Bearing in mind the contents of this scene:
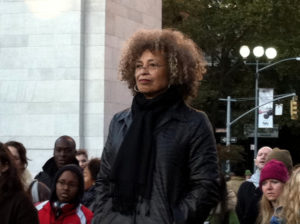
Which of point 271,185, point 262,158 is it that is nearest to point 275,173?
point 271,185

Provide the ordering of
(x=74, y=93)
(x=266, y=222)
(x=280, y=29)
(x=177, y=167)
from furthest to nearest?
(x=280, y=29) → (x=74, y=93) → (x=266, y=222) → (x=177, y=167)

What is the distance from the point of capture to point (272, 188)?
7176mm

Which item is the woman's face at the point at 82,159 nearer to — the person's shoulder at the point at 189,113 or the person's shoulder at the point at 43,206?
the person's shoulder at the point at 43,206

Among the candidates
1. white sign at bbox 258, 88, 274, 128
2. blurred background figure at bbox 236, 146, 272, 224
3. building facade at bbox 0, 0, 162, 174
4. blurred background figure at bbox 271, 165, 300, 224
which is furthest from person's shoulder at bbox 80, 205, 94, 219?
white sign at bbox 258, 88, 274, 128

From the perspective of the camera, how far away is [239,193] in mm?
8664

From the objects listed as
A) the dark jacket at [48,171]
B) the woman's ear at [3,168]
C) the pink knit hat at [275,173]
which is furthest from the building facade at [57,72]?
the woman's ear at [3,168]

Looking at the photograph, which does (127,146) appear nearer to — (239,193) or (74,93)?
(239,193)

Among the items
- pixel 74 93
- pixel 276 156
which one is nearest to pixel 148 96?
pixel 276 156

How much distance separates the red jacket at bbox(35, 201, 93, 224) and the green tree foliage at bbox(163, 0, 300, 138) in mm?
37167

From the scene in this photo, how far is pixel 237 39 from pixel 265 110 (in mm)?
9457

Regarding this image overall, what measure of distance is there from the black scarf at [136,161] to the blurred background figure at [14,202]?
1.00 m

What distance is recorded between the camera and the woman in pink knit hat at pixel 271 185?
23.1 ft

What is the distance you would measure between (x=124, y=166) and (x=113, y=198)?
0.18 m

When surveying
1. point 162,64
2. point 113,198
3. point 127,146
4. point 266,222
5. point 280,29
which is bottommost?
point 266,222
